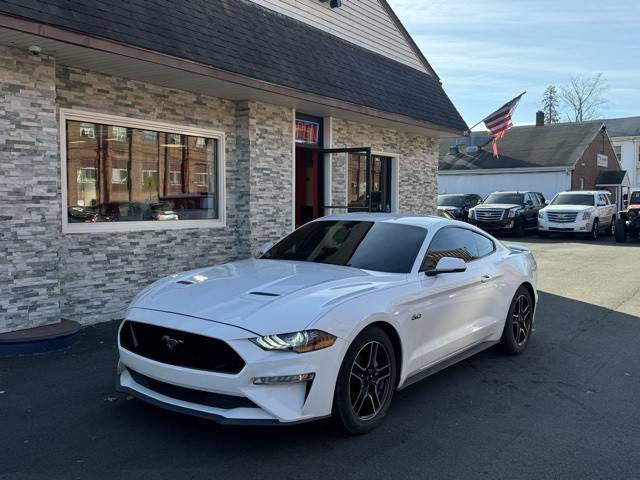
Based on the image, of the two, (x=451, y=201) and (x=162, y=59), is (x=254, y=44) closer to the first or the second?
(x=162, y=59)

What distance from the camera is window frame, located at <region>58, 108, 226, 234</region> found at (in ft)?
24.0

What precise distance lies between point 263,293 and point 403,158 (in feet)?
33.8

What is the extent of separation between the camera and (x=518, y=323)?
6434 mm

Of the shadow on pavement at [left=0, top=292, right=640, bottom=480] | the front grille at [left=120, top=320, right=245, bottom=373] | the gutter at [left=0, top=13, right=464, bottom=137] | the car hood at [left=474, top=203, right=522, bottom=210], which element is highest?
the gutter at [left=0, top=13, right=464, bottom=137]

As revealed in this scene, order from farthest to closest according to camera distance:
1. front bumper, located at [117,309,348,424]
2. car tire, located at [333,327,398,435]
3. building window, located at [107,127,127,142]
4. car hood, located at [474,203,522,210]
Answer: car hood, located at [474,203,522,210]
building window, located at [107,127,127,142]
car tire, located at [333,327,398,435]
front bumper, located at [117,309,348,424]

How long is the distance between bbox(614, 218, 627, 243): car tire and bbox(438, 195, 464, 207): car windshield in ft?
22.5

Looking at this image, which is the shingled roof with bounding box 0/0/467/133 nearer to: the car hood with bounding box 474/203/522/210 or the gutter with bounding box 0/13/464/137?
the gutter with bounding box 0/13/464/137

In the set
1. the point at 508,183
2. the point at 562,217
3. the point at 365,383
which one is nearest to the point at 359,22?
the point at 365,383

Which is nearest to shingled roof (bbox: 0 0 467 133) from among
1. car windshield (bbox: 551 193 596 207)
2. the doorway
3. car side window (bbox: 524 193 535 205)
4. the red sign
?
the red sign

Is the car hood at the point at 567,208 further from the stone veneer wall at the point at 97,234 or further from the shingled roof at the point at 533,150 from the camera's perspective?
the stone veneer wall at the point at 97,234

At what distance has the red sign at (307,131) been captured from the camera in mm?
11008

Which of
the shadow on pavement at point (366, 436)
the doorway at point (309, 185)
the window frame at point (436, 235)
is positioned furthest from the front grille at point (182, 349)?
the doorway at point (309, 185)

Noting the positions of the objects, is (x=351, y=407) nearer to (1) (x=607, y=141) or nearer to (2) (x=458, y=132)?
(2) (x=458, y=132)

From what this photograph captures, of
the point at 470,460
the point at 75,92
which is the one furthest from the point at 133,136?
the point at 470,460
